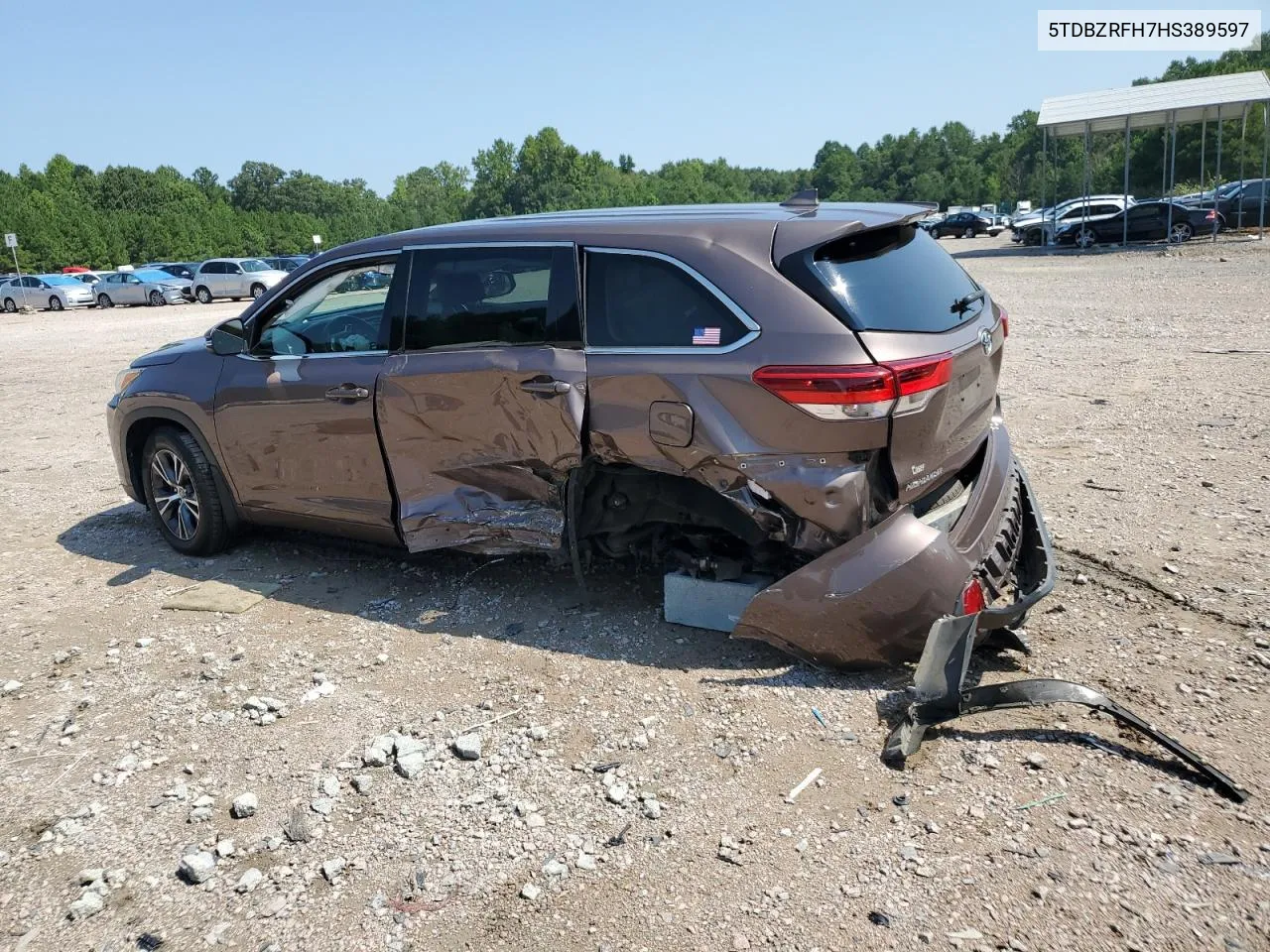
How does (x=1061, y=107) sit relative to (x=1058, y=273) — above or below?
above

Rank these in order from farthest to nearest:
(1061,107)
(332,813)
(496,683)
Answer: (1061,107) < (496,683) < (332,813)

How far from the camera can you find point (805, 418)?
12.2ft

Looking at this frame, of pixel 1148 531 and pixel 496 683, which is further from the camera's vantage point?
pixel 1148 531

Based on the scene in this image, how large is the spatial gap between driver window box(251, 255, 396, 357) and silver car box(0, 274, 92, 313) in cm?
3716

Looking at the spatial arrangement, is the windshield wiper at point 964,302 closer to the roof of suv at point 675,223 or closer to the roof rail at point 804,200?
the roof of suv at point 675,223

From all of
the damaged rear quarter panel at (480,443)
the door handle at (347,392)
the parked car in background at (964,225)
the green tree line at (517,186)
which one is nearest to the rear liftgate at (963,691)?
the damaged rear quarter panel at (480,443)

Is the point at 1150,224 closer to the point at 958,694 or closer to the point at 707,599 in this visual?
the point at 707,599

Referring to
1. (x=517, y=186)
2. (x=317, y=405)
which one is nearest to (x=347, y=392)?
(x=317, y=405)

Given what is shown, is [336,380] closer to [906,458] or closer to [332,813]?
[332,813]

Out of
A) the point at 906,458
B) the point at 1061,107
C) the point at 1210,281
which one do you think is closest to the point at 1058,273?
the point at 1210,281

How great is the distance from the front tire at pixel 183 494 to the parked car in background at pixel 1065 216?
30772mm

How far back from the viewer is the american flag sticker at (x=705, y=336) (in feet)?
12.9

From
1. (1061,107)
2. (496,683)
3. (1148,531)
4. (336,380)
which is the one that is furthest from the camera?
(1061,107)

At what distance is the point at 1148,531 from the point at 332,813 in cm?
426
